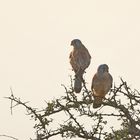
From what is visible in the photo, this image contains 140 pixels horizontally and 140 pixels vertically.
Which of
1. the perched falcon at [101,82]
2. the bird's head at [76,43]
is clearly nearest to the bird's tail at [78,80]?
the perched falcon at [101,82]

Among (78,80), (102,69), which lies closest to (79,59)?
(102,69)

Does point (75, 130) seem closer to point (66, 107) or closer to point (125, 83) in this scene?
point (66, 107)

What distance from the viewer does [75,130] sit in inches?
280

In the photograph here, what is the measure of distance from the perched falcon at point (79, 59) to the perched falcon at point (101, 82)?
0.31 m

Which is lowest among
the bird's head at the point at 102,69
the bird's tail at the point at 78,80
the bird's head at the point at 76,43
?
the bird's tail at the point at 78,80

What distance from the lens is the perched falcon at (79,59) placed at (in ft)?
31.1

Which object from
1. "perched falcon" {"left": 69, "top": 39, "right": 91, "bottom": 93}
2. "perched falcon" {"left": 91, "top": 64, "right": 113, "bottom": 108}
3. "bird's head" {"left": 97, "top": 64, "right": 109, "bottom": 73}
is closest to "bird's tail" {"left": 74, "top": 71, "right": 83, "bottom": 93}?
"perched falcon" {"left": 69, "top": 39, "right": 91, "bottom": 93}

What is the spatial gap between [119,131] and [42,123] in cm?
123

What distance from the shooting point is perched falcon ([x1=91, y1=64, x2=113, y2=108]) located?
912 centimetres

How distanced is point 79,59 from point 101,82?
996 millimetres

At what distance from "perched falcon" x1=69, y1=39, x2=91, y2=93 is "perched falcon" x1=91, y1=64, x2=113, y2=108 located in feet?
1.03

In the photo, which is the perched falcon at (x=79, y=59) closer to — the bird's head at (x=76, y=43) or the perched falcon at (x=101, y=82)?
the bird's head at (x=76, y=43)

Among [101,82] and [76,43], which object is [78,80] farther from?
[76,43]

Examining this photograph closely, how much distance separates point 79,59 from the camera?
406 inches
